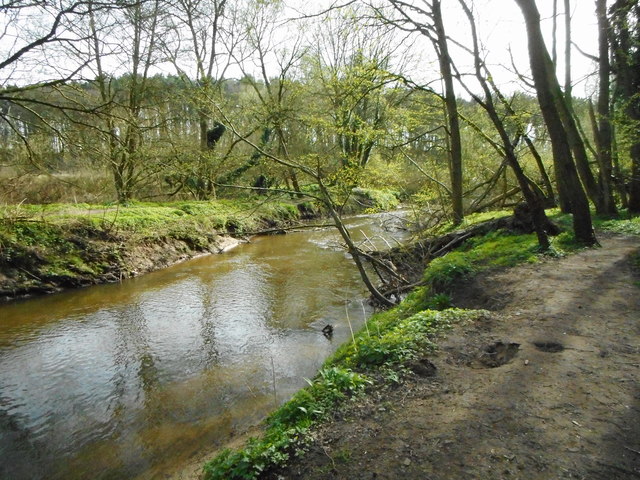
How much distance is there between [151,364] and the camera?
5766mm

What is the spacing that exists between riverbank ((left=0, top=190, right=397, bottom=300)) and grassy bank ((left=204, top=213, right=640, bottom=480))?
118 inches

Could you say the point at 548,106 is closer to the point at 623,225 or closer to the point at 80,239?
the point at 623,225

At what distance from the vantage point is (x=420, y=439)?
2.74m

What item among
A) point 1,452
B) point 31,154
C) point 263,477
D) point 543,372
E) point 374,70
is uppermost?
point 374,70

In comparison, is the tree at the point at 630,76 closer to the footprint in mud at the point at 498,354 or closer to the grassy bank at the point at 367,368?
the grassy bank at the point at 367,368

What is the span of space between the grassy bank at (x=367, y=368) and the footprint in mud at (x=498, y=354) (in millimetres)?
515

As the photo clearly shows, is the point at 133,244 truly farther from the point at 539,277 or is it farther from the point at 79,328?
the point at 539,277

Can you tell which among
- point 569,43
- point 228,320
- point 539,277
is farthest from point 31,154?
point 569,43

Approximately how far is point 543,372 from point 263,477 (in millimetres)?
2517

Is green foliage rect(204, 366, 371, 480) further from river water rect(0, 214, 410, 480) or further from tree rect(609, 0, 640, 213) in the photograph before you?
tree rect(609, 0, 640, 213)

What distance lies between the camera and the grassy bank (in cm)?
284

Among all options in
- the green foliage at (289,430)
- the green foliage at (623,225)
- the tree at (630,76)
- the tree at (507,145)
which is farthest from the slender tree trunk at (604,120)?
the green foliage at (289,430)

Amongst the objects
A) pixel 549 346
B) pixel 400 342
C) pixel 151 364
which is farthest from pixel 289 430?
pixel 151 364

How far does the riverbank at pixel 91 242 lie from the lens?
9.10 metres
